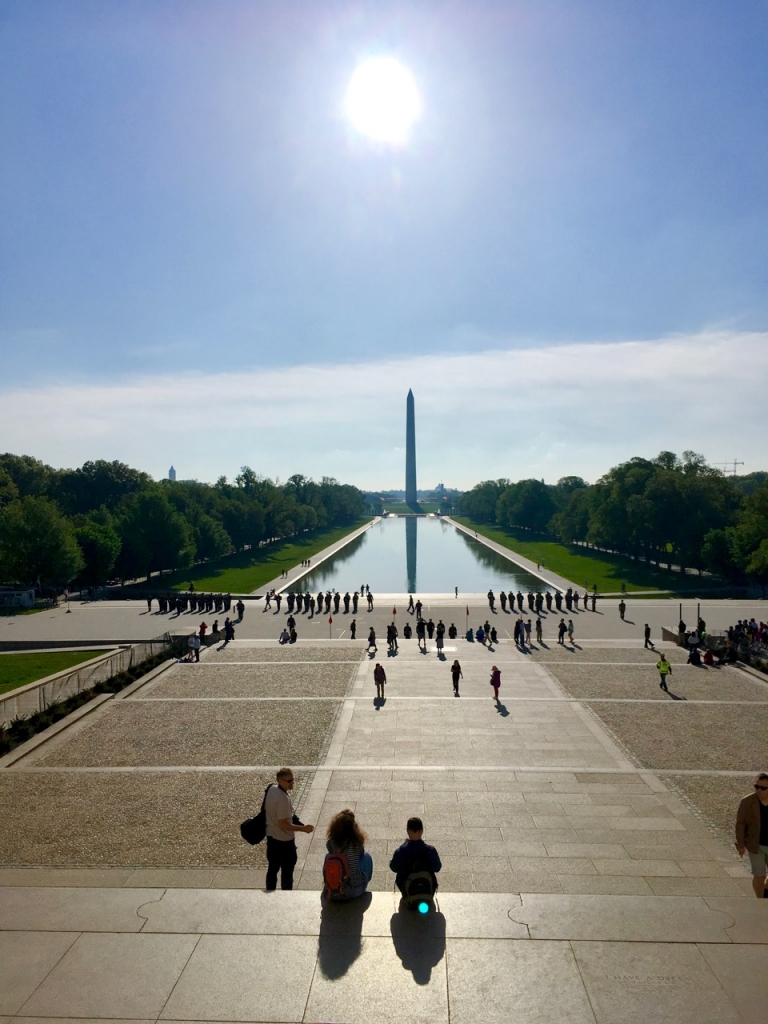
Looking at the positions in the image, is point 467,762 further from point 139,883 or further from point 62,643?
point 62,643

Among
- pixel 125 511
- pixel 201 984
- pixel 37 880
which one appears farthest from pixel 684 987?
pixel 125 511

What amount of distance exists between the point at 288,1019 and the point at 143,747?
11895 mm

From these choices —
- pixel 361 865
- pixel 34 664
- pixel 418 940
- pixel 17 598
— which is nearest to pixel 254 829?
pixel 361 865

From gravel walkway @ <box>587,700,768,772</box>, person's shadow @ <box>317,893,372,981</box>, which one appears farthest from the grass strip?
gravel walkway @ <box>587,700,768,772</box>

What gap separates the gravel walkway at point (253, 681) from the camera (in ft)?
68.5

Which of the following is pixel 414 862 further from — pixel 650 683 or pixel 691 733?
pixel 650 683

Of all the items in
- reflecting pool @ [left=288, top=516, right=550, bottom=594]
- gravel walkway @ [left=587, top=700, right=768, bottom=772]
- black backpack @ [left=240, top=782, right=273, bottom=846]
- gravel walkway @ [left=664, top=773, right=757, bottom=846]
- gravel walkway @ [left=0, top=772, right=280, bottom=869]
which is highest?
black backpack @ [left=240, top=782, right=273, bottom=846]

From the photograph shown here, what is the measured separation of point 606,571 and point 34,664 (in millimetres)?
47199

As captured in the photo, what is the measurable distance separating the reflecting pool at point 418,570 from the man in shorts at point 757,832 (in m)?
43.2

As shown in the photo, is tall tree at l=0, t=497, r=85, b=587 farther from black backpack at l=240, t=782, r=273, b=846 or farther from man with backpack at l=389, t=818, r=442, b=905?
man with backpack at l=389, t=818, r=442, b=905

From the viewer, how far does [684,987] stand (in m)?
5.14

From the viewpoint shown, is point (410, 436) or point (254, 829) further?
point (410, 436)

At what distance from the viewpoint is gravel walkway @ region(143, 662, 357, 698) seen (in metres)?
20.9

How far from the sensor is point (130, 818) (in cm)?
1155
